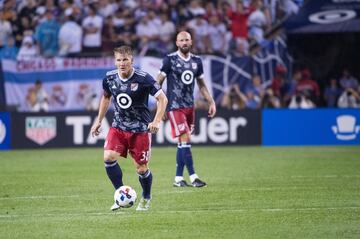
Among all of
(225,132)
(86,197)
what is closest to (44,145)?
(225,132)

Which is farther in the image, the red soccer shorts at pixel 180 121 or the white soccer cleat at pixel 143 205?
the red soccer shorts at pixel 180 121

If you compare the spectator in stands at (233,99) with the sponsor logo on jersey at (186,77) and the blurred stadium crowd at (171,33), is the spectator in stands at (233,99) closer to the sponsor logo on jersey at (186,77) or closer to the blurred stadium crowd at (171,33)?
the blurred stadium crowd at (171,33)

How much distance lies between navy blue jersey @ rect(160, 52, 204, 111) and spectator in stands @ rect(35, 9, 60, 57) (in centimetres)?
1217

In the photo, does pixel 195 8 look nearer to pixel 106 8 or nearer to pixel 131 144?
pixel 106 8

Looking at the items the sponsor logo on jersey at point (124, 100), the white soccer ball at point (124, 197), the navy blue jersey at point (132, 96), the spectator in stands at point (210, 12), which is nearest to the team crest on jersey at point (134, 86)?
the navy blue jersey at point (132, 96)

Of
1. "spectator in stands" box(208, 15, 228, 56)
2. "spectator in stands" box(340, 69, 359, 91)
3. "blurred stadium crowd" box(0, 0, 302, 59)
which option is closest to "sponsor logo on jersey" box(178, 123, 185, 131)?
"blurred stadium crowd" box(0, 0, 302, 59)

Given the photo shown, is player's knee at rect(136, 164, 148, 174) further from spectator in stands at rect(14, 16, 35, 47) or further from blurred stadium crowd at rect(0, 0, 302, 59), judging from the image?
spectator in stands at rect(14, 16, 35, 47)

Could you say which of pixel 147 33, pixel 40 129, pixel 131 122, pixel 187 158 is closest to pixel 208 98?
pixel 187 158

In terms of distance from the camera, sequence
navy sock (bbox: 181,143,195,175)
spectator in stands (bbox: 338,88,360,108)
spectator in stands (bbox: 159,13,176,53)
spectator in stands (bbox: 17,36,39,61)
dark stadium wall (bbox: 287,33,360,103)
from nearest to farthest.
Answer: navy sock (bbox: 181,143,195,175) < spectator in stands (bbox: 338,88,360,108) < spectator in stands (bbox: 17,36,39,61) < spectator in stands (bbox: 159,13,176,53) < dark stadium wall (bbox: 287,33,360,103)

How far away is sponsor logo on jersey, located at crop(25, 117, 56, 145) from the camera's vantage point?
24.9 meters

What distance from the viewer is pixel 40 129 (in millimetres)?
25047

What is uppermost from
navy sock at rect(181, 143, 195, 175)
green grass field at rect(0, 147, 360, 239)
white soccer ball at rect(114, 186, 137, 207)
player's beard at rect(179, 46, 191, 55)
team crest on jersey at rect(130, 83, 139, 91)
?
player's beard at rect(179, 46, 191, 55)

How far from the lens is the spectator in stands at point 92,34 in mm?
27062

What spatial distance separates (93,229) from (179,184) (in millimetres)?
5031
